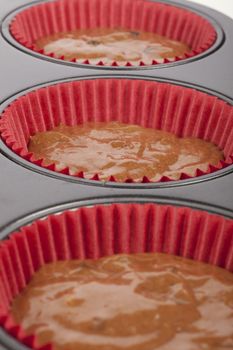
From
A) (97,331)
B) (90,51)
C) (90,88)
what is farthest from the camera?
(90,51)

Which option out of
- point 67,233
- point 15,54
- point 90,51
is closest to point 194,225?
point 67,233

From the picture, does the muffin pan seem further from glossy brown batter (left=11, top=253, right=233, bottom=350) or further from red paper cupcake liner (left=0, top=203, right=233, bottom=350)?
glossy brown batter (left=11, top=253, right=233, bottom=350)

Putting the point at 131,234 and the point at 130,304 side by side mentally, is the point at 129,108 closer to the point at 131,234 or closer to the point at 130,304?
the point at 131,234

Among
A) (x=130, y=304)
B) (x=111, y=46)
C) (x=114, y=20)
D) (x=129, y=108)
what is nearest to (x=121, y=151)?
(x=129, y=108)

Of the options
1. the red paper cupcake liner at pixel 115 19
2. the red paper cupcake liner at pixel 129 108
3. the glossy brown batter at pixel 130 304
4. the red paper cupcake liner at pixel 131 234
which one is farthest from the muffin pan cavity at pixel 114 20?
the glossy brown batter at pixel 130 304

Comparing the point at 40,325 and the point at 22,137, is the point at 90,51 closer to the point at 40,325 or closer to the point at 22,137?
the point at 22,137

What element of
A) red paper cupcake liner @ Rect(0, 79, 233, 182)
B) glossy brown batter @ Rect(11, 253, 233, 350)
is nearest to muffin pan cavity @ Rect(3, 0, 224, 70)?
red paper cupcake liner @ Rect(0, 79, 233, 182)
